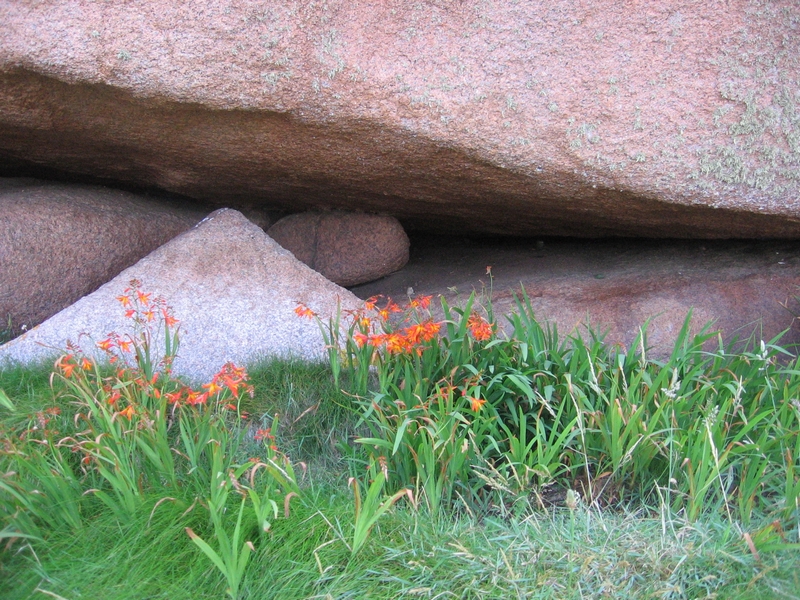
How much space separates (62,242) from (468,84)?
207cm

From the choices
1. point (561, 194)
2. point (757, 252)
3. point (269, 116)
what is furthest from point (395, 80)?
point (757, 252)

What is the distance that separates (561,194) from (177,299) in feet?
5.71

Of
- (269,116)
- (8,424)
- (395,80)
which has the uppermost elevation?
(395,80)

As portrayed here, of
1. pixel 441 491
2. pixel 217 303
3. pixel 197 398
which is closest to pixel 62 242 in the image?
pixel 217 303

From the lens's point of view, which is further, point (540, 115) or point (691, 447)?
point (540, 115)

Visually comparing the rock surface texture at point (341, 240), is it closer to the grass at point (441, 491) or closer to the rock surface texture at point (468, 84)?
the rock surface texture at point (468, 84)

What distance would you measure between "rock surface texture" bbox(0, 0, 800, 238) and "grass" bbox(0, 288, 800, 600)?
844 millimetres

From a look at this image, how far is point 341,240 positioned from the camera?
391cm

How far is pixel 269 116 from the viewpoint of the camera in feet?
9.41

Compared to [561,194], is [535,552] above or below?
below

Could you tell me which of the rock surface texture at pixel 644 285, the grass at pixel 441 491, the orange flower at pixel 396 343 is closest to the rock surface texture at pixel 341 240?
the rock surface texture at pixel 644 285

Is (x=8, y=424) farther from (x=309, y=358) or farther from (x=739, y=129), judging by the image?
(x=739, y=129)

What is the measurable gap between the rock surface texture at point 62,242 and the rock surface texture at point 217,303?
1.22ft

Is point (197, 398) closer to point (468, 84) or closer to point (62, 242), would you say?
point (468, 84)
